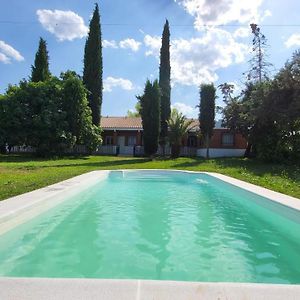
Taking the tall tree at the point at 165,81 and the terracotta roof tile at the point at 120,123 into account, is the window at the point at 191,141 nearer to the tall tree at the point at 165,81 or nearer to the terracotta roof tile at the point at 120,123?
the terracotta roof tile at the point at 120,123

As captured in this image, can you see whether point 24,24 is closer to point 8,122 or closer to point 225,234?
point 8,122

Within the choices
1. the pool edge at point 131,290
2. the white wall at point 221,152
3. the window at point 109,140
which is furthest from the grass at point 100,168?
the window at point 109,140

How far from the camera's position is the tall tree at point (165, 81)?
33750 mm

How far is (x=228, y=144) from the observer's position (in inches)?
1419

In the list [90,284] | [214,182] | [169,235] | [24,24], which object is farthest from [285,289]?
[24,24]

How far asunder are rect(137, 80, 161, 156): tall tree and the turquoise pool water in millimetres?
18512

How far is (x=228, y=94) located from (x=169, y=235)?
29.5 metres

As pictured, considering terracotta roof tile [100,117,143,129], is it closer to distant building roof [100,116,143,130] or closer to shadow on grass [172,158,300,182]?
distant building roof [100,116,143,130]

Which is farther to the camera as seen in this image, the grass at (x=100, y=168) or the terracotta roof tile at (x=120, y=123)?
the terracotta roof tile at (x=120, y=123)

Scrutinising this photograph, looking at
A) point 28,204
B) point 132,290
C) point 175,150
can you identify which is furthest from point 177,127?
point 132,290

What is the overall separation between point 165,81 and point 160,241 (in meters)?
28.6

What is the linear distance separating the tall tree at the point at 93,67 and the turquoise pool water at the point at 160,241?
22779 millimetres

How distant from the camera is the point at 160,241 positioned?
650cm

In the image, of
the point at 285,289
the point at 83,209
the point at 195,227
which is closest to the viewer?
the point at 285,289
